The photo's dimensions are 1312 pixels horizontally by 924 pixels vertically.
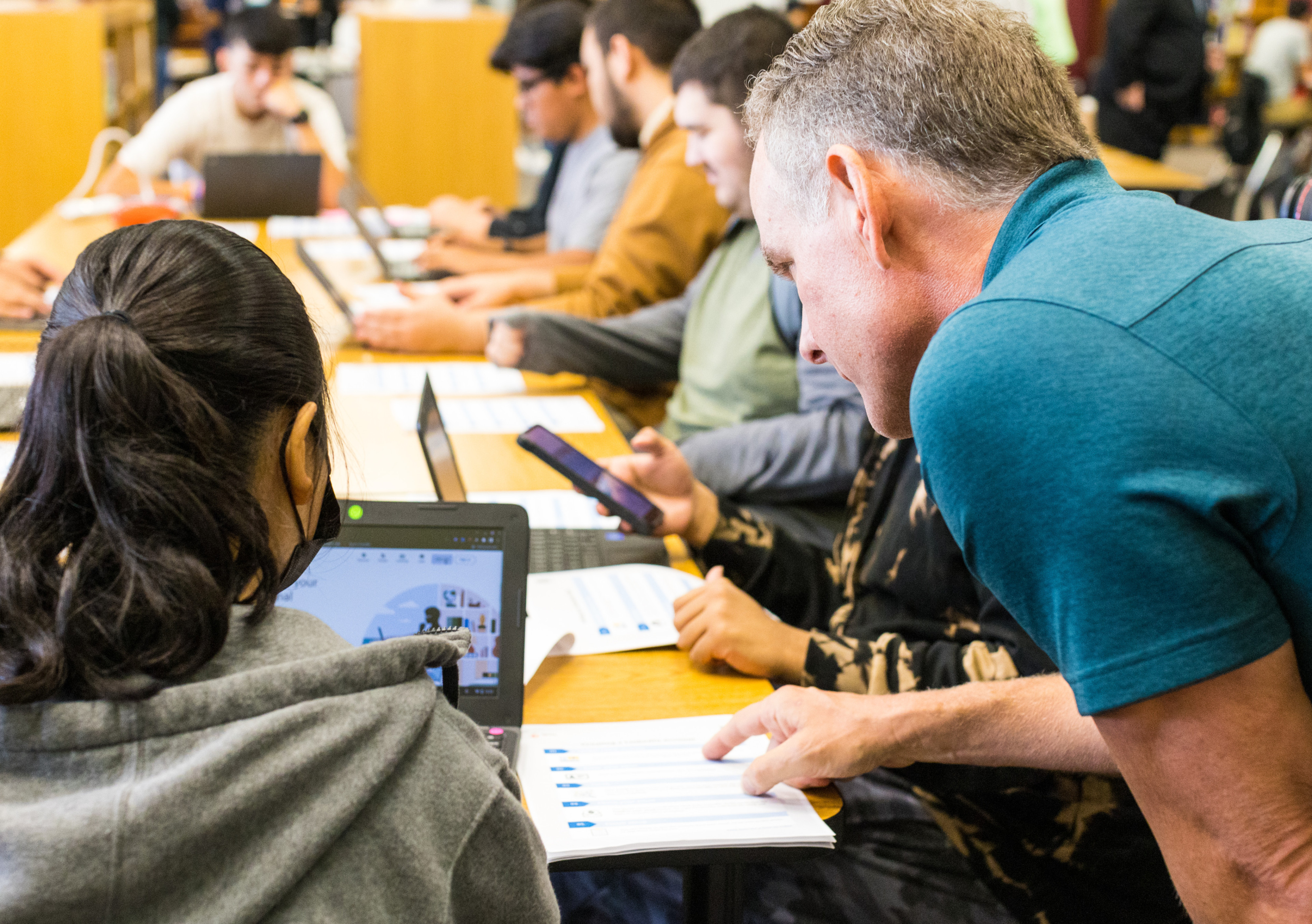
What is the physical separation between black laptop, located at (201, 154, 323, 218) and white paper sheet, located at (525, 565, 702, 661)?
249 centimetres

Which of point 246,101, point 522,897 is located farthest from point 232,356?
point 246,101

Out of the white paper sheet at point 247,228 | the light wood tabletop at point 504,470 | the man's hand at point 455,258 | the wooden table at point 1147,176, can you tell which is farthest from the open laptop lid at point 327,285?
the wooden table at point 1147,176

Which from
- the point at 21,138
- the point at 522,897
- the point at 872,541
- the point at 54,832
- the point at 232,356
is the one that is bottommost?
the point at 21,138

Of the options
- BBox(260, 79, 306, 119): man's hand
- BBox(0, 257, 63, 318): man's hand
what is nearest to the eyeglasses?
BBox(260, 79, 306, 119): man's hand

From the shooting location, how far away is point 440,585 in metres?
1.17

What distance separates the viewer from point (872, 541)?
1564 millimetres

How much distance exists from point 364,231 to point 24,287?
76cm

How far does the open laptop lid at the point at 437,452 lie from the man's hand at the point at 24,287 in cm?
141

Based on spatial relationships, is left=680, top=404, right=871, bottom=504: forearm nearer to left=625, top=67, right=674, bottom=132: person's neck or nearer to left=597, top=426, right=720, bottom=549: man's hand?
left=597, top=426, right=720, bottom=549: man's hand

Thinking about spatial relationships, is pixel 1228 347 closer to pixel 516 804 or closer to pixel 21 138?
pixel 516 804

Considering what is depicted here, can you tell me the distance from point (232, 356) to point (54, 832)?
0.28 meters

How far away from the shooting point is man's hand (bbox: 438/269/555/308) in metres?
2.86

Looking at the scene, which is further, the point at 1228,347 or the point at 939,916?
the point at 939,916

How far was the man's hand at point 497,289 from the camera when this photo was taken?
2861 millimetres
